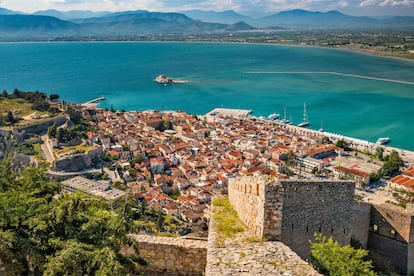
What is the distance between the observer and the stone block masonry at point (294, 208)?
5.28 meters

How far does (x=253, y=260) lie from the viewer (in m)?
4.62

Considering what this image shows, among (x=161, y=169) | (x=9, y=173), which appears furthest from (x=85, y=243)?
(x=161, y=169)

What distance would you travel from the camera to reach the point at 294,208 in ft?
19.3

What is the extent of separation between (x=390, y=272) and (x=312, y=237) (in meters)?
4.45

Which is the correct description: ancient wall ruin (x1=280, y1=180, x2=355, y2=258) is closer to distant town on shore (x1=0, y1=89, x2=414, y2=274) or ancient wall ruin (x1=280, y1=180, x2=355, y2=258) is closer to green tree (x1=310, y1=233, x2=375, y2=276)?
green tree (x1=310, y1=233, x2=375, y2=276)

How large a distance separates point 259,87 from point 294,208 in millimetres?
81760

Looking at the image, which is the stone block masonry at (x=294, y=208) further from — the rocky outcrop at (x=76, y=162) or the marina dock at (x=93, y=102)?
the marina dock at (x=93, y=102)

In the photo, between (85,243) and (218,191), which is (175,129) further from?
(85,243)

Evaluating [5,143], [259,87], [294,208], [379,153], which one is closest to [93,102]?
[5,143]

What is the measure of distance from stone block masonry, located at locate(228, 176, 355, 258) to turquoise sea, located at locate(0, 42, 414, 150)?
46.7 metres

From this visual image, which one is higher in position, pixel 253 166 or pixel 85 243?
pixel 85 243

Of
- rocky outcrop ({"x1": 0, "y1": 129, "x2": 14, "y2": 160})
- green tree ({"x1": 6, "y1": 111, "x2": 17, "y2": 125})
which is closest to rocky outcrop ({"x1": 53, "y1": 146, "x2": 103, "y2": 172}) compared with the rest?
rocky outcrop ({"x1": 0, "y1": 129, "x2": 14, "y2": 160})

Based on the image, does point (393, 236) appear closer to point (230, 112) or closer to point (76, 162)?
point (76, 162)

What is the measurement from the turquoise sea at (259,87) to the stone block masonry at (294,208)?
46.7 meters
